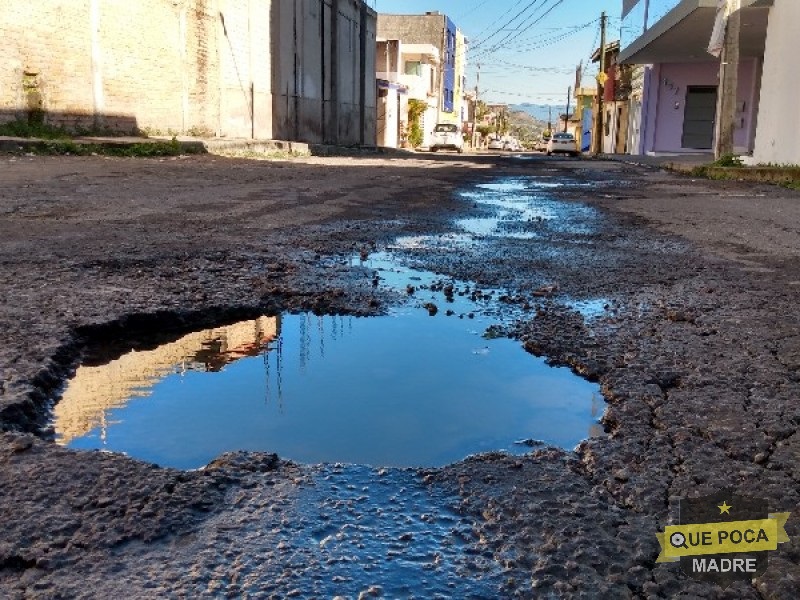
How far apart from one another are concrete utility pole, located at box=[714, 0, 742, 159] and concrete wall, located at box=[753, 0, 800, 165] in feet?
1.97

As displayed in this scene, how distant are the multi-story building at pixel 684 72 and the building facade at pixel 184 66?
9571 mm

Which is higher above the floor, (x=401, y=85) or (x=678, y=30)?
(x=401, y=85)

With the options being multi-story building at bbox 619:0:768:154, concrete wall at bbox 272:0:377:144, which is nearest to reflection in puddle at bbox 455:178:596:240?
multi-story building at bbox 619:0:768:154

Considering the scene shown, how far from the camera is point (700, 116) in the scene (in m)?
23.6

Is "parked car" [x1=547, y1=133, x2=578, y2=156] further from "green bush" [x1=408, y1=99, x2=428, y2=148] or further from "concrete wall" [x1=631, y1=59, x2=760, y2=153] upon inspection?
"concrete wall" [x1=631, y1=59, x2=760, y2=153]

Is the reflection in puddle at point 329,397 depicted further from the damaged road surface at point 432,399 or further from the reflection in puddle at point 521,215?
the reflection in puddle at point 521,215

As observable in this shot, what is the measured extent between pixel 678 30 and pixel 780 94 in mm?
5808

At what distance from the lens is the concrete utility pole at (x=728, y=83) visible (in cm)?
1297

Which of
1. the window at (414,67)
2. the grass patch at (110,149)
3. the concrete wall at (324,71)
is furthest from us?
the window at (414,67)

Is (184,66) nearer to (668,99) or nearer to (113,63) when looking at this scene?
(113,63)

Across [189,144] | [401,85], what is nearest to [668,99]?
[189,144]

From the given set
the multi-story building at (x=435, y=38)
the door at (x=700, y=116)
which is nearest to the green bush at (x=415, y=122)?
the multi-story building at (x=435, y=38)

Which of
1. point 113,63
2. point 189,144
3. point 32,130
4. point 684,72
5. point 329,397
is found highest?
point 684,72

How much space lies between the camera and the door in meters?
23.3
